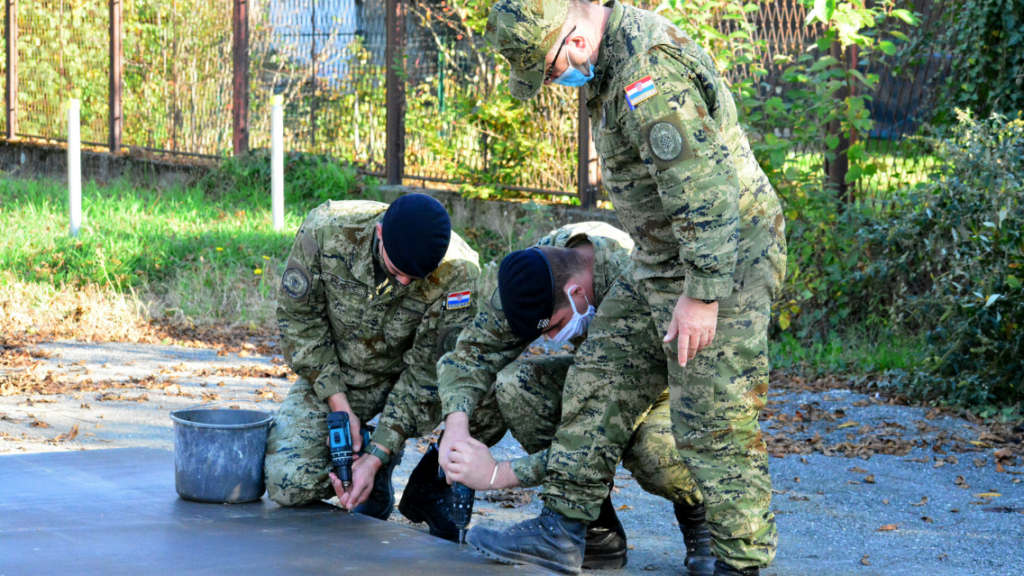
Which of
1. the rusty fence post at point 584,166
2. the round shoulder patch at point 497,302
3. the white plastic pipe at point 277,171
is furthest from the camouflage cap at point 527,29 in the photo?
the white plastic pipe at point 277,171

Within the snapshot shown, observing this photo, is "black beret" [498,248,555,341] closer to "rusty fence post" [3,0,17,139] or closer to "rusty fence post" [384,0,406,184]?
"rusty fence post" [384,0,406,184]

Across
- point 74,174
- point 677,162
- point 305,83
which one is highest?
point 305,83

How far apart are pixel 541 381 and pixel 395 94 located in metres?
6.17

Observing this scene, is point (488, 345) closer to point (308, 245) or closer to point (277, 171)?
point (308, 245)

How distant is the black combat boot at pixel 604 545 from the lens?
291 centimetres

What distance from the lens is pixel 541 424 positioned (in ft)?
10.0

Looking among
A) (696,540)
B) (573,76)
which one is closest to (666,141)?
(573,76)

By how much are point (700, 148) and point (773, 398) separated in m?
2.88

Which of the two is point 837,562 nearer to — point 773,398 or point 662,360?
point 662,360

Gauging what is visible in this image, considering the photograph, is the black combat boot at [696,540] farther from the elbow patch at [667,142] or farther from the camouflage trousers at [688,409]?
the elbow patch at [667,142]

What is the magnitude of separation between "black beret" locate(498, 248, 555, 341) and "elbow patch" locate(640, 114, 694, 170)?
0.62m

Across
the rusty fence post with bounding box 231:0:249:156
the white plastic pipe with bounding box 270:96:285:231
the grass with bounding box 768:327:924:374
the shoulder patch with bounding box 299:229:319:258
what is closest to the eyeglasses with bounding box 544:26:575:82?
the shoulder patch with bounding box 299:229:319:258

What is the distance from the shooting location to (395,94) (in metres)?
8.78

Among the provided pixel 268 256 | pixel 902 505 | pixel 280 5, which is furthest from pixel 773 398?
pixel 280 5
